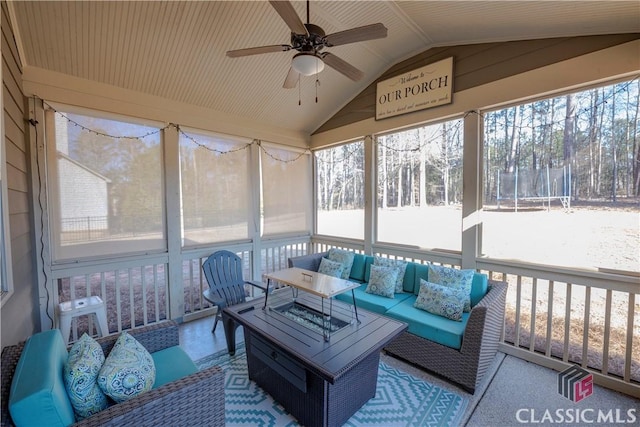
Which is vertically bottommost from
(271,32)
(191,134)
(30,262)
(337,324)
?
(337,324)

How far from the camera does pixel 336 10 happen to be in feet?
9.43

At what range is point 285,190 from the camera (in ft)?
15.9

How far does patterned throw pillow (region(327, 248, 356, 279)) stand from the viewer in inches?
153

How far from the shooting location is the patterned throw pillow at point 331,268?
3803 millimetres

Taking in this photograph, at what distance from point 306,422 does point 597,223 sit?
3012 mm

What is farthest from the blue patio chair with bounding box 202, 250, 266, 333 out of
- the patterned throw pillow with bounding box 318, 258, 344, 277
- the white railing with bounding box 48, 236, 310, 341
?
the patterned throw pillow with bounding box 318, 258, 344, 277

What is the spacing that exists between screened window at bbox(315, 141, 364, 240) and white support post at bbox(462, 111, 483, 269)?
5.17ft

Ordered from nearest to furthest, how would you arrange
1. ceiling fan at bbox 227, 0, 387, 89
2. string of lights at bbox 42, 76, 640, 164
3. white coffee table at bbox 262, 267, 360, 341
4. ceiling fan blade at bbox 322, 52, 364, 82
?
ceiling fan at bbox 227, 0, 387, 89 → white coffee table at bbox 262, 267, 360, 341 → ceiling fan blade at bbox 322, 52, 364, 82 → string of lights at bbox 42, 76, 640, 164

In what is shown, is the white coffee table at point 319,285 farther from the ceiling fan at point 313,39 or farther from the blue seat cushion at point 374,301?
the ceiling fan at point 313,39

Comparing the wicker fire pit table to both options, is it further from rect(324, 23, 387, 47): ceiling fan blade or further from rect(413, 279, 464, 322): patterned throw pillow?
rect(324, 23, 387, 47): ceiling fan blade

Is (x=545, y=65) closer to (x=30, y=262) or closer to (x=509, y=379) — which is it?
(x=509, y=379)

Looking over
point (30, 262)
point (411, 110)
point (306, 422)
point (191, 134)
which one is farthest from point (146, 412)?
point (411, 110)

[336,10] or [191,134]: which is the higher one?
[336,10]

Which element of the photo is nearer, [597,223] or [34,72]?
[597,223]
